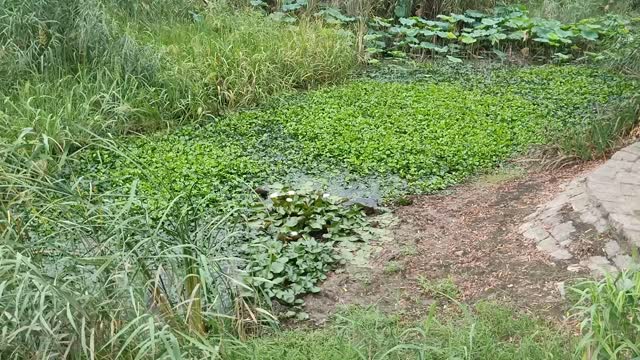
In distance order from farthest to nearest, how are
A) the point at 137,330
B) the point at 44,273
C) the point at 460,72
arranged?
1. the point at 460,72
2. the point at 44,273
3. the point at 137,330

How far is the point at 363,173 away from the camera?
5316 mm

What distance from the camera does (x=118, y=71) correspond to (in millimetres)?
6066

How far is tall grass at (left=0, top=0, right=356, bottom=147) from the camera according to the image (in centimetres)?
565

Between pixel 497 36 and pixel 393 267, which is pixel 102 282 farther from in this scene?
pixel 497 36

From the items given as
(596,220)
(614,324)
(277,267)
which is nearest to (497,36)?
(596,220)

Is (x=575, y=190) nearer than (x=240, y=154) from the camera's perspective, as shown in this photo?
Yes

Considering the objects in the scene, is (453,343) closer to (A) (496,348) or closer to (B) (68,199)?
(A) (496,348)

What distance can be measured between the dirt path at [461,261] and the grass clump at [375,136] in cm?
47

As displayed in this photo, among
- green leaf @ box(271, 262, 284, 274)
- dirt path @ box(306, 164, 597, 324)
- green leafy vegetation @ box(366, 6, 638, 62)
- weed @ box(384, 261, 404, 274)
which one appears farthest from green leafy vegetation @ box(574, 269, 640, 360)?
green leafy vegetation @ box(366, 6, 638, 62)

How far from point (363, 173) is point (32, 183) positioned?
8.42 feet

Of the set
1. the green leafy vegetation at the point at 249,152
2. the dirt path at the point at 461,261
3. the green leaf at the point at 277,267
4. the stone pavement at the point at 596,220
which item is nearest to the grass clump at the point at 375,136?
the green leafy vegetation at the point at 249,152

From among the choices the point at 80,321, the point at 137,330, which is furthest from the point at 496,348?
the point at 80,321

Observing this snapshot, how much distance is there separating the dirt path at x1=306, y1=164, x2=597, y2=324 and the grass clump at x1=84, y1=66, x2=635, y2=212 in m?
0.47

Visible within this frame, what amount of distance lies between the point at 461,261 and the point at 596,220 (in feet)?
2.43
